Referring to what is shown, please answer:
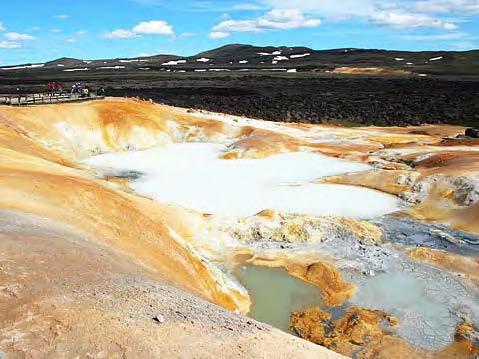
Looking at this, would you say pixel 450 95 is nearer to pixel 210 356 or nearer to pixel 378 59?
pixel 210 356

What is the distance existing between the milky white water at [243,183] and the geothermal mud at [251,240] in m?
0.14

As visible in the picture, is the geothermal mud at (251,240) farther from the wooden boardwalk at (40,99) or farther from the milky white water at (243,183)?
the wooden boardwalk at (40,99)

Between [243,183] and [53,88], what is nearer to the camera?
[243,183]

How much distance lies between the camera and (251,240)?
21.9 m

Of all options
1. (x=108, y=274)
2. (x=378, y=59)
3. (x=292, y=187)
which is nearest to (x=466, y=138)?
(x=292, y=187)

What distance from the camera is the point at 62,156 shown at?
118ft

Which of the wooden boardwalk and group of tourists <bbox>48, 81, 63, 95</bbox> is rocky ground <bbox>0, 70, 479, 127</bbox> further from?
the wooden boardwalk

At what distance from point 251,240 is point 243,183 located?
31.1 feet

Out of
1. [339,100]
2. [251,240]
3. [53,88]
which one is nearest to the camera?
[251,240]

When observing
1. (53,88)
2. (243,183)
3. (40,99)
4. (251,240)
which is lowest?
(251,240)

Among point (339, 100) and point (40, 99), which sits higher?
point (40, 99)

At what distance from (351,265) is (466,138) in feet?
97.7

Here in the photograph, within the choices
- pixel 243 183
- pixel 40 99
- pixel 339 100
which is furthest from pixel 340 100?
pixel 243 183

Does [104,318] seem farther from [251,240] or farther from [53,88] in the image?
[53,88]
